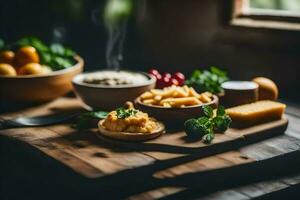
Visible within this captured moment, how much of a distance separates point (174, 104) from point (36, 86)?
590 millimetres

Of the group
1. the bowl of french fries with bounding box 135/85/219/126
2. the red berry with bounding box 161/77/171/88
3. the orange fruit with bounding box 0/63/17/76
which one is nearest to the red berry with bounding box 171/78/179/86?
the red berry with bounding box 161/77/171/88

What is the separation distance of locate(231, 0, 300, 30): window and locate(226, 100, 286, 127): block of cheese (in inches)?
19.5

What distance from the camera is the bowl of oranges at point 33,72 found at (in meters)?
2.16

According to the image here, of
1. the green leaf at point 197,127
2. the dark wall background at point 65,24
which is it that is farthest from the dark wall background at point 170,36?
the green leaf at point 197,127

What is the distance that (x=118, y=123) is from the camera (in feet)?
5.78

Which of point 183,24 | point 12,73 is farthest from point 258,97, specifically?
point 12,73

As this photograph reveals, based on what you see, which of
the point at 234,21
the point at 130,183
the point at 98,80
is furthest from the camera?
the point at 234,21

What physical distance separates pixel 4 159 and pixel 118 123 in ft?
1.57

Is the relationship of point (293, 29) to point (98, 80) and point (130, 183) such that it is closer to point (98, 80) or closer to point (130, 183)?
point (98, 80)

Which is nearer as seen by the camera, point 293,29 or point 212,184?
point 212,184

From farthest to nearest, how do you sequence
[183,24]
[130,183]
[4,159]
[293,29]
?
[183,24], [293,29], [4,159], [130,183]

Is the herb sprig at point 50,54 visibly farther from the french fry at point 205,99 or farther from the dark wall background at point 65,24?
the french fry at point 205,99

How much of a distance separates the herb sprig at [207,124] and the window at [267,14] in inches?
28.1

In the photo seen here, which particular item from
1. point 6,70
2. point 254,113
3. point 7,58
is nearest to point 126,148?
point 254,113
